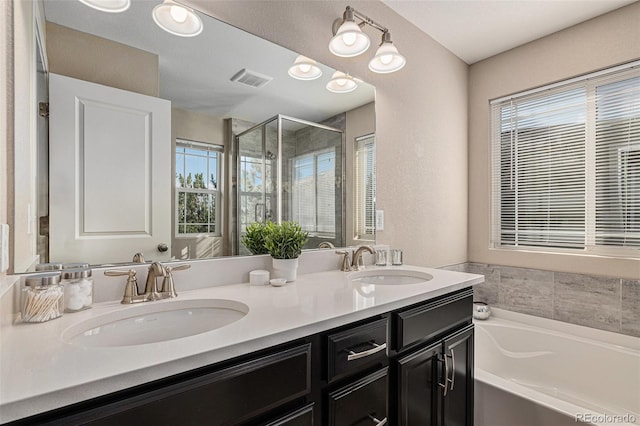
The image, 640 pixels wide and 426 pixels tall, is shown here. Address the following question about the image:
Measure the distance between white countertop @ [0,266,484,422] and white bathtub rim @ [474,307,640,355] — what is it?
171cm

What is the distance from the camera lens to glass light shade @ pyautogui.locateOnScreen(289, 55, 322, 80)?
5.33ft

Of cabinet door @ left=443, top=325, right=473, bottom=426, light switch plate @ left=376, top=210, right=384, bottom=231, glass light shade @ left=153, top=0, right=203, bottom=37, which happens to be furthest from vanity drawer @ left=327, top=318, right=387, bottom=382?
glass light shade @ left=153, top=0, right=203, bottom=37

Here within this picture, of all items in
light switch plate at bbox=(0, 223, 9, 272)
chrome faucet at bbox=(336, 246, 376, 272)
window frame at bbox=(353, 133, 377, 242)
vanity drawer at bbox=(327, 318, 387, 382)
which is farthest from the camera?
window frame at bbox=(353, 133, 377, 242)

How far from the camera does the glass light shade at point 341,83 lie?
5.93 feet

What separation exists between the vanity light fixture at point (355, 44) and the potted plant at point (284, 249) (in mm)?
967

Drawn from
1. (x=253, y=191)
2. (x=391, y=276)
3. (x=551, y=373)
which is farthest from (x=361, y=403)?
(x=551, y=373)

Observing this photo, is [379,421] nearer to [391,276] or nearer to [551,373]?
[391,276]

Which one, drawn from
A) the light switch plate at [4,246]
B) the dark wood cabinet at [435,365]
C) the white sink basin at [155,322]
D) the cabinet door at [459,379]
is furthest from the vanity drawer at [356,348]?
the light switch plate at [4,246]

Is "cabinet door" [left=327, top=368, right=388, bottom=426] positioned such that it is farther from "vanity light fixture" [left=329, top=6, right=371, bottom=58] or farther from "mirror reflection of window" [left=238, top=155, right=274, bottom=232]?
"vanity light fixture" [left=329, top=6, right=371, bottom=58]

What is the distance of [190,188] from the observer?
127cm

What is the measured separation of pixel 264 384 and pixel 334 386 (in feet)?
0.89

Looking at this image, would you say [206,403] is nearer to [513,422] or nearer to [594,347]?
[513,422]

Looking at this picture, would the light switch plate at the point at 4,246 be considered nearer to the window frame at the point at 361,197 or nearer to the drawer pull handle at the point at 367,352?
the drawer pull handle at the point at 367,352

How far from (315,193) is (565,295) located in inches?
77.6
